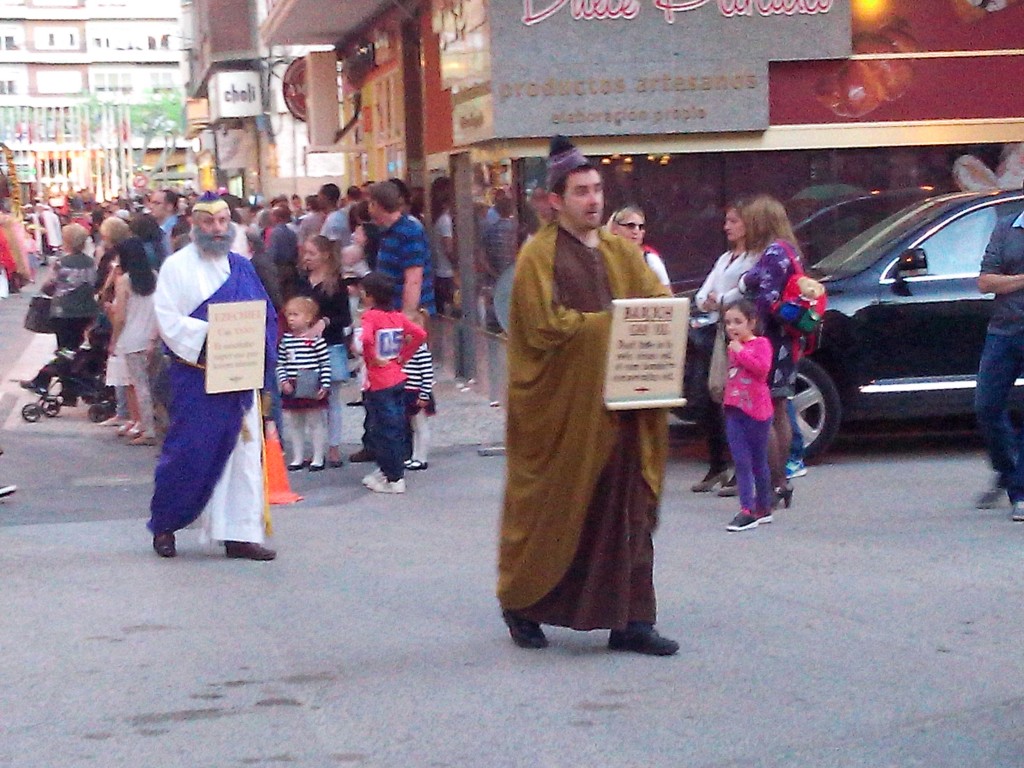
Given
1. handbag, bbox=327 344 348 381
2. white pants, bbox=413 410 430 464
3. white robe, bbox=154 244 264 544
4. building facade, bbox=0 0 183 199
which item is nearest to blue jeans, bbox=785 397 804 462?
white pants, bbox=413 410 430 464

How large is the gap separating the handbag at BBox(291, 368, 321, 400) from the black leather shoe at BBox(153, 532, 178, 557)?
2.72m

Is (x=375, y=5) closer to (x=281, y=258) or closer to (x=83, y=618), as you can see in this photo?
(x=281, y=258)

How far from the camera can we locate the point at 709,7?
1373 cm

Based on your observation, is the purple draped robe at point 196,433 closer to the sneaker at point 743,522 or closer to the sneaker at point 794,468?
the sneaker at point 743,522

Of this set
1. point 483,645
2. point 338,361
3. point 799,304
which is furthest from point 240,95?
point 483,645

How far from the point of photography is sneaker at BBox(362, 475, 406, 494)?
10.5 m

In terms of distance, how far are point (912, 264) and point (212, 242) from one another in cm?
460

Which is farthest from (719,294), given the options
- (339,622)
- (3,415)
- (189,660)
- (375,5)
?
(375,5)

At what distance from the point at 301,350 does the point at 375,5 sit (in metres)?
9.16

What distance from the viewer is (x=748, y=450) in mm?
8883

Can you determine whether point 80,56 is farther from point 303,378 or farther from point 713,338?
point 713,338

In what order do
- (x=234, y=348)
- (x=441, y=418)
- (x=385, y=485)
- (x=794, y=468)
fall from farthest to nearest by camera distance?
(x=441, y=418), (x=385, y=485), (x=794, y=468), (x=234, y=348)

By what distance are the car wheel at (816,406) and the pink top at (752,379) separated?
5.90ft

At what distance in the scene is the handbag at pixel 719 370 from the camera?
9172mm
